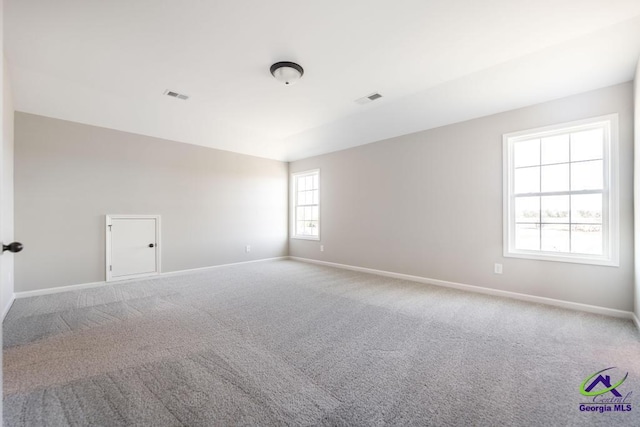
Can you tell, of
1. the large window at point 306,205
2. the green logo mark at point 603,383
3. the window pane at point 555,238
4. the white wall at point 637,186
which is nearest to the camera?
the green logo mark at point 603,383

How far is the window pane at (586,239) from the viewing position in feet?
11.3

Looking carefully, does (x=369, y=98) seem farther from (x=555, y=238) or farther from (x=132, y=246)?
(x=132, y=246)

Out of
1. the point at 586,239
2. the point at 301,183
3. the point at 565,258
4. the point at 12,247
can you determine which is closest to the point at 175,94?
the point at 12,247

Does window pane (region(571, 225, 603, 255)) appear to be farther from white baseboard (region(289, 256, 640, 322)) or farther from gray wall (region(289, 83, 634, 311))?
white baseboard (region(289, 256, 640, 322))

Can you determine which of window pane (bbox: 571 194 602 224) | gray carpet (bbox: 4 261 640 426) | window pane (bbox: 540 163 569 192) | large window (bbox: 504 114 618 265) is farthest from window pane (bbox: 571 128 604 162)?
gray carpet (bbox: 4 261 640 426)

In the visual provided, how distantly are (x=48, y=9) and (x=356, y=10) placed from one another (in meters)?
2.62

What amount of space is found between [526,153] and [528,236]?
3.61 ft

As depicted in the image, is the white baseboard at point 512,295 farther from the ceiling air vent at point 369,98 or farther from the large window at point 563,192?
the ceiling air vent at point 369,98

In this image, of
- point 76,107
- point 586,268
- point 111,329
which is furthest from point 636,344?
point 76,107

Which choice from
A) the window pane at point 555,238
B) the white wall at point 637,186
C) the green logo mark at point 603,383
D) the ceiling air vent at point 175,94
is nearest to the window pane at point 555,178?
the window pane at point 555,238

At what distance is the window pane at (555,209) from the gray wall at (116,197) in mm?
5063

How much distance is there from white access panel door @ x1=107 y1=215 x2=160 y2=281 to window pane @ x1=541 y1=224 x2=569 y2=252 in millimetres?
5785

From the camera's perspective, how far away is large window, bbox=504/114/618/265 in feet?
11.0

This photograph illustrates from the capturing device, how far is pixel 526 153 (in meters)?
3.92
